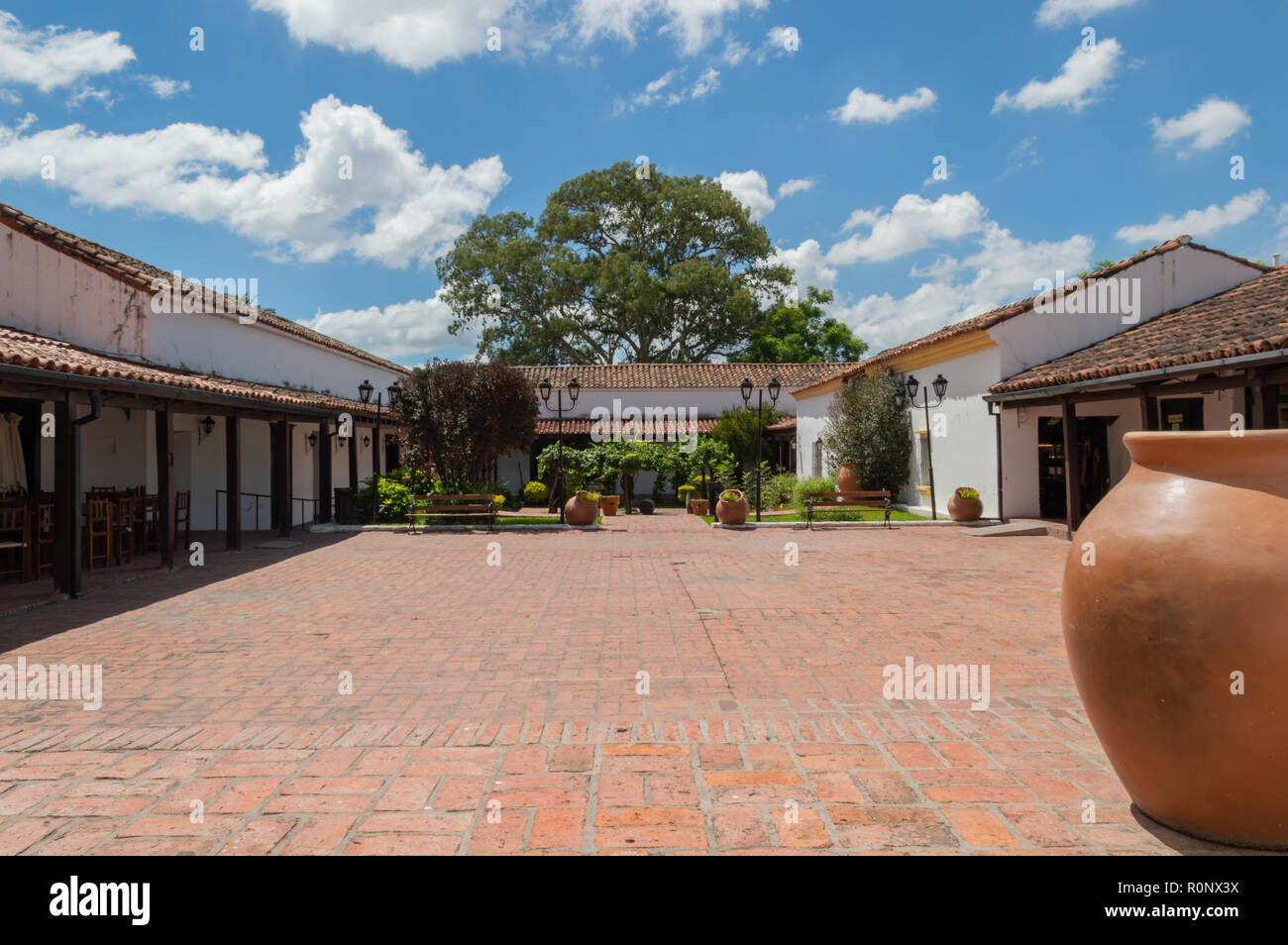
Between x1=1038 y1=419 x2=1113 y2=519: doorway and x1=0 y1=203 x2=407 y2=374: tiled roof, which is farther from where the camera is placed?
x1=1038 y1=419 x2=1113 y2=519: doorway

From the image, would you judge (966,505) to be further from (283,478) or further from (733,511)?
(283,478)

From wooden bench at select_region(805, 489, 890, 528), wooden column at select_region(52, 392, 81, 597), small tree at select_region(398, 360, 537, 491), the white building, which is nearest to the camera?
wooden column at select_region(52, 392, 81, 597)

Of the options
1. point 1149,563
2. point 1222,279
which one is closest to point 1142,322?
point 1222,279

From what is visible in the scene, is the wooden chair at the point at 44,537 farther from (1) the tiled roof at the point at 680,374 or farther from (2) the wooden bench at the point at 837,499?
(1) the tiled roof at the point at 680,374

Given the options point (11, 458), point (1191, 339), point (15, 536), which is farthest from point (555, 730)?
point (1191, 339)

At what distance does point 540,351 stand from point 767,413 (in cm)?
1601

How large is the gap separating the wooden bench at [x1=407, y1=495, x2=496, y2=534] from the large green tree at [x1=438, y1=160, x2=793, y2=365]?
23.0 meters

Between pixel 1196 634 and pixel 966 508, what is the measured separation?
1478 centimetres

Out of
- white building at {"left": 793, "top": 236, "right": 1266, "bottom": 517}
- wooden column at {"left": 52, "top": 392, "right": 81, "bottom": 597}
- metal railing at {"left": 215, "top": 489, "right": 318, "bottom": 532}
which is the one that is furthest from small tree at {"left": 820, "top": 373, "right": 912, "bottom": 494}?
wooden column at {"left": 52, "top": 392, "right": 81, "bottom": 597}

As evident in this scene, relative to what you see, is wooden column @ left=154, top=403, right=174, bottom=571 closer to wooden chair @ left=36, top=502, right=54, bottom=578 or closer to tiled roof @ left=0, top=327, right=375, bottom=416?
tiled roof @ left=0, top=327, right=375, bottom=416

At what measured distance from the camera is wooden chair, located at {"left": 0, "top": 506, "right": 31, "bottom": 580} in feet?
33.4

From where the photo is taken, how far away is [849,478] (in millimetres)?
20625
